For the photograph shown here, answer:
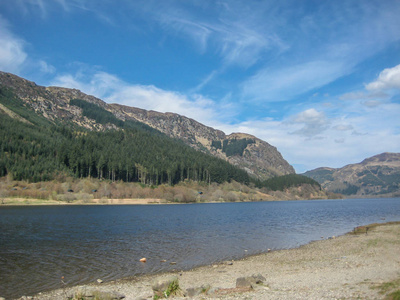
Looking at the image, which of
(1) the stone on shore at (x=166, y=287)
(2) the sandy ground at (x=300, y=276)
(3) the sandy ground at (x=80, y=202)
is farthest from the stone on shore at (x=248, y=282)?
(3) the sandy ground at (x=80, y=202)

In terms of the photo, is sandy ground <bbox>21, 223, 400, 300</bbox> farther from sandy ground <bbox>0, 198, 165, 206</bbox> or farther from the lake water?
sandy ground <bbox>0, 198, 165, 206</bbox>

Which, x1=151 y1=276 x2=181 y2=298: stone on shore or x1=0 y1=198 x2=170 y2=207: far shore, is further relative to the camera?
x1=0 y1=198 x2=170 y2=207: far shore

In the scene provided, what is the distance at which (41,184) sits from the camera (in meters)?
131

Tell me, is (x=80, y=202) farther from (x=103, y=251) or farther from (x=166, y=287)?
(x=166, y=287)

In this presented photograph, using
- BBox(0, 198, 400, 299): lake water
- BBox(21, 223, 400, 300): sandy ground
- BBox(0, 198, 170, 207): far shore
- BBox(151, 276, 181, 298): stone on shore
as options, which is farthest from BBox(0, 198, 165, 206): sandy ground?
BBox(151, 276, 181, 298): stone on shore

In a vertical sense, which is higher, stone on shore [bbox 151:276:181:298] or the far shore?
stone on shore [bbox 151:276:181:298]

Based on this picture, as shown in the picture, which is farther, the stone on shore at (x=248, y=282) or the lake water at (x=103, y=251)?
the lake water at (x=103, y=251)

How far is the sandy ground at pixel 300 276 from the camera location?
53.5 ft

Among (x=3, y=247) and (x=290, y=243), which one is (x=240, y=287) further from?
(x=3, y=247)

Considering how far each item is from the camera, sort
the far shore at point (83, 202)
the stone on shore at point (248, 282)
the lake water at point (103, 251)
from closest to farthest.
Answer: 1. the stone on shore at point (248, 282)
2. the lake water at point (103, 251)
3. the far shore at point (83, 202)

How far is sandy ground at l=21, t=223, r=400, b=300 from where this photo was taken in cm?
1630

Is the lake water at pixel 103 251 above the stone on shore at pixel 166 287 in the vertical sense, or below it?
below

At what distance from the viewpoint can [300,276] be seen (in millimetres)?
21797

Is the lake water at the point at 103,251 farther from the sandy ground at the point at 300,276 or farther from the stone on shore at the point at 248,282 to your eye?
the stone on shore at the point at 248,282
